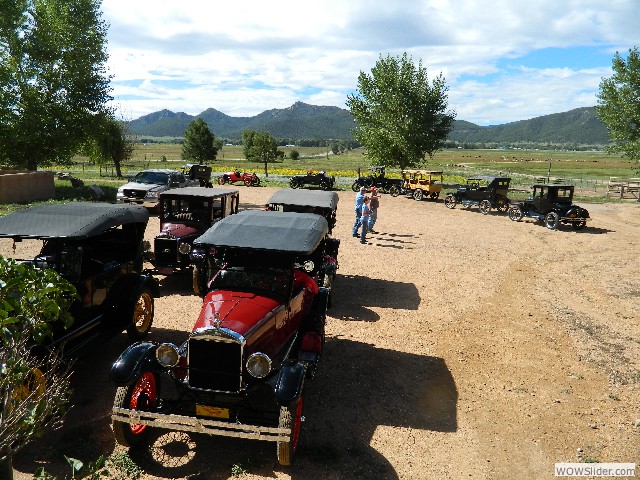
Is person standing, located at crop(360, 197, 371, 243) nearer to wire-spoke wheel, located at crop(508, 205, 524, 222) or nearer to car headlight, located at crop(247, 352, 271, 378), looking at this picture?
wire-spoke wheel, located at crop(508, 205, 524, 222)

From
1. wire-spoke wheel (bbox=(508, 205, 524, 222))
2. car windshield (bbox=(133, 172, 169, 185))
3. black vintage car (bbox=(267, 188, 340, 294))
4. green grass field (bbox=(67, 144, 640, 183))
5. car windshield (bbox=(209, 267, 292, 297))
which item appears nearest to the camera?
car windshield (bbox=(209, 267, 292, 297))

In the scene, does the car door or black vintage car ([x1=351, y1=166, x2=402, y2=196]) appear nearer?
the car door

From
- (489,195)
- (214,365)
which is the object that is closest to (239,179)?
(489,195)

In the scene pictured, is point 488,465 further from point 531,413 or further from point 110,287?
point 110,287

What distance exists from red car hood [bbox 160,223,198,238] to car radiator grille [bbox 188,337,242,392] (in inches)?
265

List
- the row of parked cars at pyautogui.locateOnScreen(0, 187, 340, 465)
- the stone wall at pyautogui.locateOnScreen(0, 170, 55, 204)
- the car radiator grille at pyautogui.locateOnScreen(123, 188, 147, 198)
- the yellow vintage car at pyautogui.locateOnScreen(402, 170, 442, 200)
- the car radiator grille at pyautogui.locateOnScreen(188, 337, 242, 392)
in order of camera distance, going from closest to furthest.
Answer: the row of parked cars at pyautogui.locateOnScreen(0, 187, 340, 465)
the car radiator grille at pyautogui.locateOnScreen(188, 337, 242, 392)
the car radiator grille at pyautogui.locateOnScreen(123, 188, 147, 198)
the stone wall at pyautogui.locateOnScreen(0, 170, 55, 204)
the yellow vintage car at pyautogui.locateOnScreen(402, 170, 442, 200)

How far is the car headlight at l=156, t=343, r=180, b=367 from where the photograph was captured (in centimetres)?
560

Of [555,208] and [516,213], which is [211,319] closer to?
[555,208]

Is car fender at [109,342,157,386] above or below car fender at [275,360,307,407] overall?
above

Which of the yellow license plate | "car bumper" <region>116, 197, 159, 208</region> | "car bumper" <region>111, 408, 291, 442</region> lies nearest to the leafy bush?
"car bumper" <region>111, 408, 291, 442</region>

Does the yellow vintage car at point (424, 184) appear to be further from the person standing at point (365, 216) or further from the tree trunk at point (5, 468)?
the tree trunk at point (5, 468)

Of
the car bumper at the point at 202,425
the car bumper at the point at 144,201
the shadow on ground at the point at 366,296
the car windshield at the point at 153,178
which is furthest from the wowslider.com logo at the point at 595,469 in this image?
the car windshield at the point at 153,178

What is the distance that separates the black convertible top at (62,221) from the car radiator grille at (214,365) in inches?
117

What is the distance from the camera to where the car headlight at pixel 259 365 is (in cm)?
538
